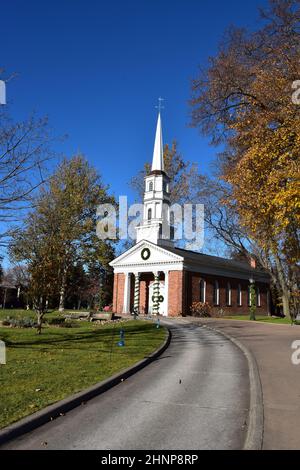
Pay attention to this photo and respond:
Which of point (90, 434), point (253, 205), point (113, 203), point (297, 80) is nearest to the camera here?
point (90, 434)

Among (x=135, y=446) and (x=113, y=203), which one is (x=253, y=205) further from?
(x=113, y=203)

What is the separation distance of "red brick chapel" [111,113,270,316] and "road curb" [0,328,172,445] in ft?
88.3

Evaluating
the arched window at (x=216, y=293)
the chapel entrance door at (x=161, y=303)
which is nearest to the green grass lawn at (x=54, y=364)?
the chapel entrance door at (x=161, y=303)

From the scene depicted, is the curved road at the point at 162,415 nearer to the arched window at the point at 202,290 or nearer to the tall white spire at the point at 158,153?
the arched window at the point at 202,290

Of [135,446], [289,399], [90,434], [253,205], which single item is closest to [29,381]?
[90,434]

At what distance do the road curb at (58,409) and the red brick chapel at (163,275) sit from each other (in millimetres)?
26904

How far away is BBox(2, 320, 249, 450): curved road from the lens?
5.70 meters

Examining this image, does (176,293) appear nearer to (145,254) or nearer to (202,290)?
(202,290)

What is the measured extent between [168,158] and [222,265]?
18.0 metres

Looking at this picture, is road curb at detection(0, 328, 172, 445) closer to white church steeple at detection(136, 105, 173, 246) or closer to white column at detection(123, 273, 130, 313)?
white column at detection(123, 273, 130, 313)

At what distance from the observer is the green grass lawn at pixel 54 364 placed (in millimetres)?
7359

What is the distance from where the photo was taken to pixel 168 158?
5397cm

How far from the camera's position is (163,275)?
4047cm

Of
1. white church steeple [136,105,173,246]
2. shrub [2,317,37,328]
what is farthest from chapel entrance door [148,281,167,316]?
shrub [2,317,37,328]
